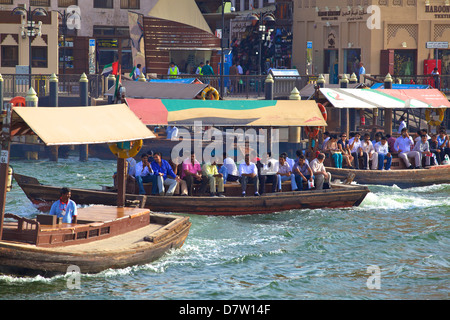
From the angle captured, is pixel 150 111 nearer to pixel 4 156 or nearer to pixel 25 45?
pixel 4 156

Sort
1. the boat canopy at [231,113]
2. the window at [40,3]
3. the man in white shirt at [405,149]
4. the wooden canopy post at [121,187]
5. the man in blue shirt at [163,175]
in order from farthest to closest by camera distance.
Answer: the window at [40,3] < the man in white shirt at [405,149] < the boat canopy at [231,113] < the man in blue shirt at [163,175] < the wooden canopy post at [121,187]

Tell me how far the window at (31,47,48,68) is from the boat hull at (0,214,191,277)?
25999 millimetres

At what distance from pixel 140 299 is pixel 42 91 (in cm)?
2187

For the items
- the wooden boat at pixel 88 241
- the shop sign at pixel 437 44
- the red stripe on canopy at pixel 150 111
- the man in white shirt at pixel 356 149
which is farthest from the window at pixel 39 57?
the wooden boat at pixel 88 241

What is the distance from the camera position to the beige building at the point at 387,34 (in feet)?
141

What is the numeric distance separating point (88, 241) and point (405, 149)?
14.9 meters

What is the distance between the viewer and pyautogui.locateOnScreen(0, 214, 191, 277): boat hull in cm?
1305

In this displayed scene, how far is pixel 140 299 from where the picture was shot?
1323cm

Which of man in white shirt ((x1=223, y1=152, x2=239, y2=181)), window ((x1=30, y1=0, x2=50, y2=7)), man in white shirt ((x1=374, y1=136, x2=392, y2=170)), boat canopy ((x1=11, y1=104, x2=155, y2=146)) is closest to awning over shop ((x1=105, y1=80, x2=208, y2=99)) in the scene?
man in white shirt ((x1=374, y1=136, x2=392, y2=170))

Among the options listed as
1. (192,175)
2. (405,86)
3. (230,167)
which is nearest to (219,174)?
(230,167)

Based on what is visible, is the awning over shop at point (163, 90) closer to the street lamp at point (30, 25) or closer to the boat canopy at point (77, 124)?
the street lamp at point (30, 25)

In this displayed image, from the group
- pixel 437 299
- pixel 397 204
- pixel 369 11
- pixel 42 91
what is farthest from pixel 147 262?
pixel 369 11

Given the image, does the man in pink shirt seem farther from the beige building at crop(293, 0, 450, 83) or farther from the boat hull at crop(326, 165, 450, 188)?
the beige building at crop(293, 0, 450, 83)

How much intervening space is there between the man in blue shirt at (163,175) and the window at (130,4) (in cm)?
2802
